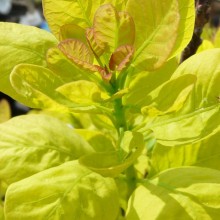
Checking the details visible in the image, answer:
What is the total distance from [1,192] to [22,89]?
50 centimetres

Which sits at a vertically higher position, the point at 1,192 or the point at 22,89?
the point at 22,89

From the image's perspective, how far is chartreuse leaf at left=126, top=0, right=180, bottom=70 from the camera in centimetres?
54

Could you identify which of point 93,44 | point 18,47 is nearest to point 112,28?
point 93,44

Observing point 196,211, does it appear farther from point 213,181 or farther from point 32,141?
point 32,141

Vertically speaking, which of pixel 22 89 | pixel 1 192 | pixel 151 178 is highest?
pixel 22 89

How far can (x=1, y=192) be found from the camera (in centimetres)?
101

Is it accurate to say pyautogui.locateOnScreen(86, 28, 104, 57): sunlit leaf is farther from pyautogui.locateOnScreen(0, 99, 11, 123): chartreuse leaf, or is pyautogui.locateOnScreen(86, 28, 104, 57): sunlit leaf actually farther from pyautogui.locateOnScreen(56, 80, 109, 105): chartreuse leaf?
pyautogui.locateOnScreen(0, 99, 11, 123): chartreuse leaf

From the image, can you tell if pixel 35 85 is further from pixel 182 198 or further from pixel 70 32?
pixel 182 198

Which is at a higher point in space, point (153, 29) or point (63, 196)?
point (153, 29)

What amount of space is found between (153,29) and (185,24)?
44 mm

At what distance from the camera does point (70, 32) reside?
595 millimetres

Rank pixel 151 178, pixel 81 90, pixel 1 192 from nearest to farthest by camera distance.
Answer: pixel 81 90
pixel 151 178
pixel 1 192

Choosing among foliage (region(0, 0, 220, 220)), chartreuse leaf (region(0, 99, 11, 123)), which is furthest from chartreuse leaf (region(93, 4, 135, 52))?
chartreuse leaf (region(0, 99, 11, 123))

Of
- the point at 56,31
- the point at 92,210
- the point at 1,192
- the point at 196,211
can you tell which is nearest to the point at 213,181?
the point at 196,211
